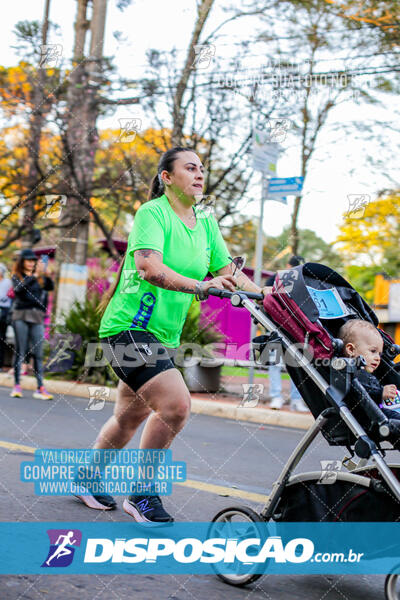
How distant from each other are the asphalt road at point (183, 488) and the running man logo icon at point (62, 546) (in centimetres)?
17

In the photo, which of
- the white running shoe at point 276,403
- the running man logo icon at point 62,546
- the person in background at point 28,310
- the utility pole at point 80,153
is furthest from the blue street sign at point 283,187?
the running man logo icon at point 62,546

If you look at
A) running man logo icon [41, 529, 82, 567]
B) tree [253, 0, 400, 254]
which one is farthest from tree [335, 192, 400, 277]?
→ running man logo icon [41, 529, 82, 567]

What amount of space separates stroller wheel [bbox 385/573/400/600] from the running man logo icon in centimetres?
129

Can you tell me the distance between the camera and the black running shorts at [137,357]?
3.34 metres

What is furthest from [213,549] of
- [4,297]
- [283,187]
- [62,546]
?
[4,297]

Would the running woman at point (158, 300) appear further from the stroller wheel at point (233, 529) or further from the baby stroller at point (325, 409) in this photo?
the stroller wheel at point (233, 529)

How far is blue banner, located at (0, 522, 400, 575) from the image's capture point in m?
2.67

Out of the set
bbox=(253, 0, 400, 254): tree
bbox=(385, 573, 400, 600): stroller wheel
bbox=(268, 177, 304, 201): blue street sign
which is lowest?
bbox=(385, 573, 400, 600): stroller wheel

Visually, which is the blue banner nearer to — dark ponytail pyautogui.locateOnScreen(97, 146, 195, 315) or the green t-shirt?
the green t-shirt

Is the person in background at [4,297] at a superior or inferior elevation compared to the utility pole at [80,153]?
inferior

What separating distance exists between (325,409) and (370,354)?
1.17ft

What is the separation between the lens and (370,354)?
9.71 ft

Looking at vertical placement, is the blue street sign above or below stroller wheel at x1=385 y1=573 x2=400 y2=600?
above

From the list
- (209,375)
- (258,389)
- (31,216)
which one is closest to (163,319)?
(258,389)
